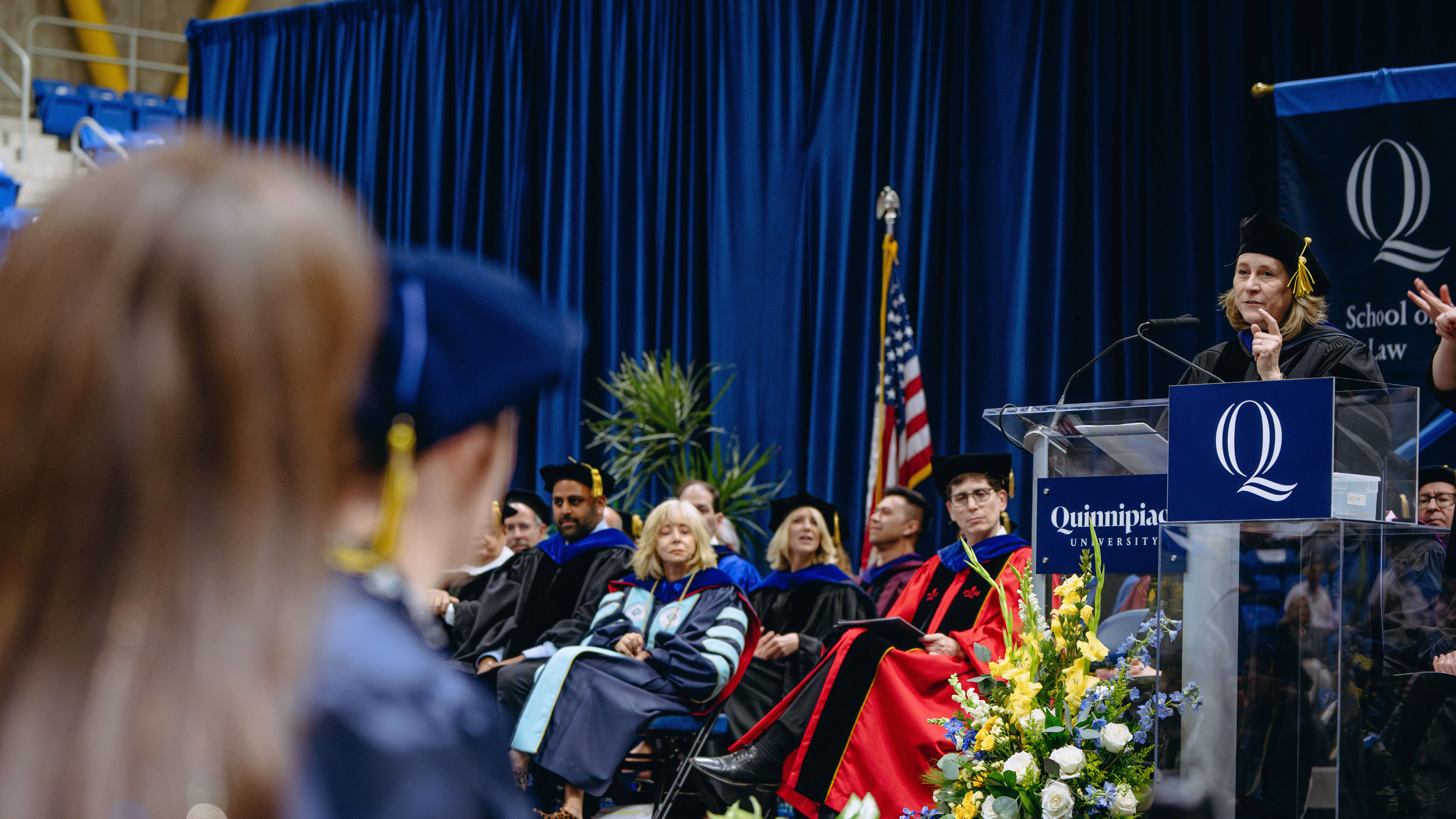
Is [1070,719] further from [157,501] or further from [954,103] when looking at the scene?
[954,103]

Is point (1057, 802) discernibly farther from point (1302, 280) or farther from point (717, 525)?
point (717, 525)

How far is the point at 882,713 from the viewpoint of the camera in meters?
4.75

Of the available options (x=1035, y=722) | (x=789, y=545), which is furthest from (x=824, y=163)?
(x=1035, y=722)

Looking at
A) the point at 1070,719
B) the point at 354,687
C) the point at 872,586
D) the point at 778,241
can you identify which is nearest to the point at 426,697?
the point at 354,687

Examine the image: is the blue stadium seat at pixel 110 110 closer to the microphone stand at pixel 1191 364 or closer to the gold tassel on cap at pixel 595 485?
the gold tassel on cap at pixel 595 485

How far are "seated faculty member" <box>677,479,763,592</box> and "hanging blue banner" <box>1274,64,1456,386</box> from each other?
2.88 metres

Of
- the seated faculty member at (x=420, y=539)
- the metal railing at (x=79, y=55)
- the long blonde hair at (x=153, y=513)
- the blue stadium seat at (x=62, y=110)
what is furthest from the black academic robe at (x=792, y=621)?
the blue stadium seat at (x=62, y=110)

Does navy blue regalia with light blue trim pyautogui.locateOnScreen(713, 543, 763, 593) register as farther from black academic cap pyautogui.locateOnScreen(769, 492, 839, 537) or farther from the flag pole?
the flag pole

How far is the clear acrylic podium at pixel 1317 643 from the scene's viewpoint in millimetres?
2693

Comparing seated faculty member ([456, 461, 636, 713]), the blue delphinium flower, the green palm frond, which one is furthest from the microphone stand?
the green palm frond

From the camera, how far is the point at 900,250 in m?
8.52

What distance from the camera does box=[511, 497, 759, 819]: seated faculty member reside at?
17.4 ft

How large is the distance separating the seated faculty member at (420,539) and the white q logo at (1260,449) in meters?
2.34

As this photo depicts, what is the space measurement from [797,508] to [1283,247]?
312 centimetres
